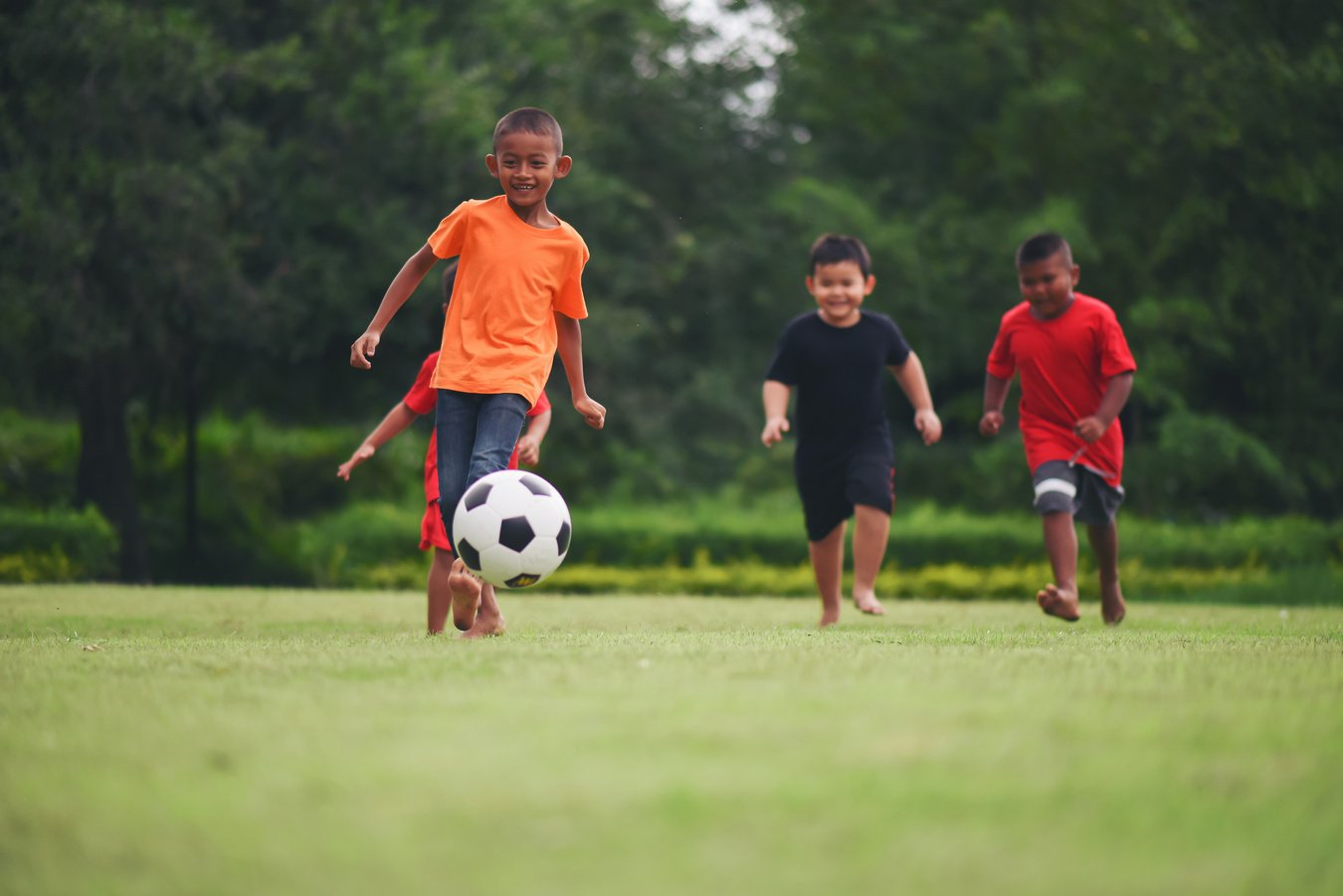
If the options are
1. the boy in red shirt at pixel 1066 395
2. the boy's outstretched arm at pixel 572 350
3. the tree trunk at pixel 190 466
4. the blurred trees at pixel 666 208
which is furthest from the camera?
the tree trunk at pixel 190 466

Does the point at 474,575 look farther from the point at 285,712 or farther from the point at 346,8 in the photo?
the point at 346,8

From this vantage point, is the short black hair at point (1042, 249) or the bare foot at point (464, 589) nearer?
the bare foot at point (464, 589)

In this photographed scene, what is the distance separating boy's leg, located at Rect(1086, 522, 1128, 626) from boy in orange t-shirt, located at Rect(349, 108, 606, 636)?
3.18 metres

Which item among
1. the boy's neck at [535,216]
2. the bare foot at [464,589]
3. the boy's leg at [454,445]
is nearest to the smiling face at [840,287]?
the boy's neck at [535,216]

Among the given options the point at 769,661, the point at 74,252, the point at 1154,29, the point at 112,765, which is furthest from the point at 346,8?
the point at 112,765

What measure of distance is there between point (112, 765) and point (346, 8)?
1531cm

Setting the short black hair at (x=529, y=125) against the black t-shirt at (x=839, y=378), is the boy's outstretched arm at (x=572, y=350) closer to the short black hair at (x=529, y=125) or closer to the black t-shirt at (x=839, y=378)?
the short black hair at (x=529, y=125)

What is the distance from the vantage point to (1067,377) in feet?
24.9

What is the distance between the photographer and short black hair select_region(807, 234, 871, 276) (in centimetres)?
781

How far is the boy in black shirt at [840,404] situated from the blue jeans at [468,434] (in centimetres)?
208

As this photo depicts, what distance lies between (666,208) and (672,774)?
952 inches

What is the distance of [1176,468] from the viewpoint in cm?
1925

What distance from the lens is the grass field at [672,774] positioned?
7.20 feet

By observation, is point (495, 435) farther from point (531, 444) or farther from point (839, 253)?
point (839, 253)
